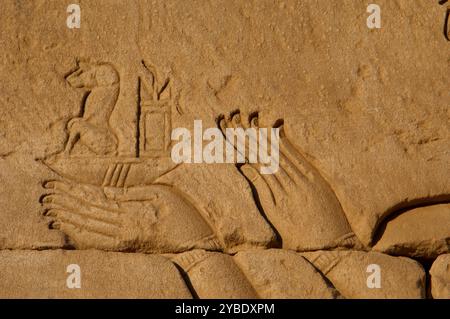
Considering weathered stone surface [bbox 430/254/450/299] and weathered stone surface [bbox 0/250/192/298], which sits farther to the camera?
weathered stone surface [bbox 430/254/450/299]

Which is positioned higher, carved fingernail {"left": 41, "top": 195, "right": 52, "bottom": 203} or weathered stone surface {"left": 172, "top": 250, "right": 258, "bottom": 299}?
carved fingernail {"left": 41, "top": 195, "right": 52, "bottom": 203}

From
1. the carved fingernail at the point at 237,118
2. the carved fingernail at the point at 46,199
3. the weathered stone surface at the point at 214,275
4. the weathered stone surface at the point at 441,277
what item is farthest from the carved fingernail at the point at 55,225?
the weathered stone surface at the point at 441,277

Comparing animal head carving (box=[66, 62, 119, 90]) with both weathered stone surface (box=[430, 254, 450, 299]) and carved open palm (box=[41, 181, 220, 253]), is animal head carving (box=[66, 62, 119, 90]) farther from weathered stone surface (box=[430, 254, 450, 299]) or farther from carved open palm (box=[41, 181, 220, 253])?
weathered stone surface (box=[430, 254, 450, 299])

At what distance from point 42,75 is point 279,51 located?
1.20 metres

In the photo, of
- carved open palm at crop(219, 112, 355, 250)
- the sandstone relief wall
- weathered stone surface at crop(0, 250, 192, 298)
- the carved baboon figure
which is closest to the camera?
weathered stone surface at crop(0, 250, 192, 298)

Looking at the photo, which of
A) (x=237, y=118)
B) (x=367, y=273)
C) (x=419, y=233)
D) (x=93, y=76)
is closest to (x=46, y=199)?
(x=93, y=76)

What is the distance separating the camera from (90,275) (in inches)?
197

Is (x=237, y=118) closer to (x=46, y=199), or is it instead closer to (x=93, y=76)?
(x=93, y=76)

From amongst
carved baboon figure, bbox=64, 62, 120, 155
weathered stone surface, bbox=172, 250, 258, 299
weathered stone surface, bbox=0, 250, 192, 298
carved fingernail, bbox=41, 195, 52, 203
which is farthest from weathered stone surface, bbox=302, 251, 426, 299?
carved fingernail, bbox=41, 195, 52, 203

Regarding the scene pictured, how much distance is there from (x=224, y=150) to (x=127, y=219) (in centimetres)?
58

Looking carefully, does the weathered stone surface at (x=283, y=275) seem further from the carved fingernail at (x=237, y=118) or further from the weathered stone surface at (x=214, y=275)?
the carved fingernail at (x=237, y=118)

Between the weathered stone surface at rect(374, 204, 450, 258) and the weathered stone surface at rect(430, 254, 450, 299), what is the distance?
0.06 m

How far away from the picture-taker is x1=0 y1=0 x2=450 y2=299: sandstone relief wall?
507 cm

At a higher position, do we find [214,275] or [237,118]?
[237,118]
